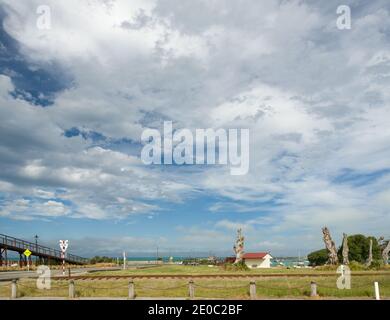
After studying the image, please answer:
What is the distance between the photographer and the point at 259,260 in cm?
6706

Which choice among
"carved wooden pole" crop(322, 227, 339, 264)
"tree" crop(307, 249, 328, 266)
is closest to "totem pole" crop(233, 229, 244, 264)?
"carved wooden pole" crop(322, 227, 339, 264)

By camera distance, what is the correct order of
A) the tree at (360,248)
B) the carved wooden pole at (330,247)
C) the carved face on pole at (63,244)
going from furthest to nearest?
the tree at (360,248)
the carved wooden pole at (330,247)
the carved face on pole at (63,244)

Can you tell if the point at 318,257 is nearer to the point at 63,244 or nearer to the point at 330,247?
the point at 330,247

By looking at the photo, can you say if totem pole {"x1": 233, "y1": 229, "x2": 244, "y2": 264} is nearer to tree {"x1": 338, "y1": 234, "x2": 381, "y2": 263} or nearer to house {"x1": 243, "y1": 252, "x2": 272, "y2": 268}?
house {"x1": 243, "y1": 252, "x2": 272, "y2": 268}

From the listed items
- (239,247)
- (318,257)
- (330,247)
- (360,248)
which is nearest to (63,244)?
(239,247)

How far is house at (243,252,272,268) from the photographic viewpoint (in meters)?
66.0

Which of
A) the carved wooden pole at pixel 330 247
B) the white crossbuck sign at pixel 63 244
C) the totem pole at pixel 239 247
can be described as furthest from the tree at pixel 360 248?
the white crossbuck sign at pixel 63 244

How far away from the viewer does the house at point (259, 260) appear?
66.0 meters

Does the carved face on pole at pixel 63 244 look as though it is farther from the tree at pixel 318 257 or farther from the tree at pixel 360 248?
the tree at pixel 318 257

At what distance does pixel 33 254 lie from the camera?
55.1m
